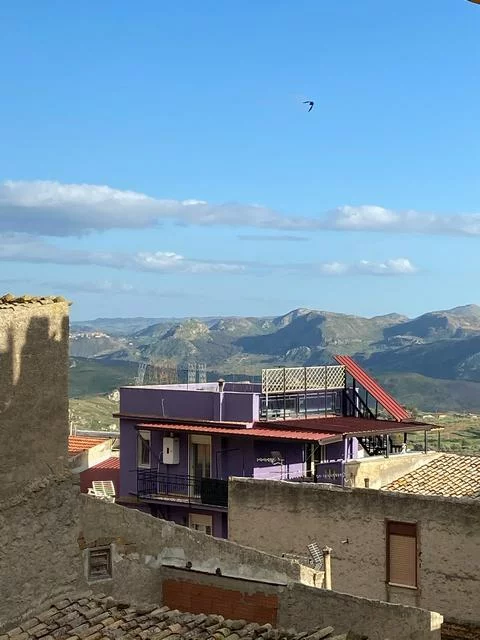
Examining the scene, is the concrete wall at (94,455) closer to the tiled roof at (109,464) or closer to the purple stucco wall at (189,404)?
the tiled roof at (109,464)

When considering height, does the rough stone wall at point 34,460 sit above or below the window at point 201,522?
above

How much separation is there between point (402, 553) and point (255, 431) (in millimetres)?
12226

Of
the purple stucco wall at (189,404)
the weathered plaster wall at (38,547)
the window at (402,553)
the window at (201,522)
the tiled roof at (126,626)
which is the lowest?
the window at (201,522)

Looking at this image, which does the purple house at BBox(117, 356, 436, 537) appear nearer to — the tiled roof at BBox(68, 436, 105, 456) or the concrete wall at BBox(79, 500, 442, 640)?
the tiled roof at BBox(68, 436, 105, 456)

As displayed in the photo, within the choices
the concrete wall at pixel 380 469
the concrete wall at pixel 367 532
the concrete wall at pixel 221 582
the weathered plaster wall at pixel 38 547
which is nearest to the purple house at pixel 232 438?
the concrete wall at pixel 380 469

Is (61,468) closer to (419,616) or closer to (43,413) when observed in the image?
(43,413)

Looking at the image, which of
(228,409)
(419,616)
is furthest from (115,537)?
(228,409)

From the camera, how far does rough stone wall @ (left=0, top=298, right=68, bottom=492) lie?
1487 cm

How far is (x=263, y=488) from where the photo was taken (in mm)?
28594

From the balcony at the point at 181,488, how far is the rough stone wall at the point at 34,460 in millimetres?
20724

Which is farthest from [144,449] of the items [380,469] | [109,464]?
[380,469]

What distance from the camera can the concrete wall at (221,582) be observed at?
56.6ft

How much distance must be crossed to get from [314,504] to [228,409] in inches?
489

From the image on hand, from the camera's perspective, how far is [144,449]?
41.2m
